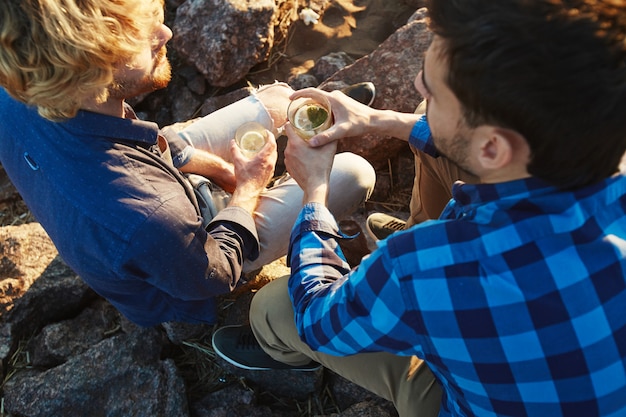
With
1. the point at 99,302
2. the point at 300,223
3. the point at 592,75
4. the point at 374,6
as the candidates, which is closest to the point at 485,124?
the point at 592,75

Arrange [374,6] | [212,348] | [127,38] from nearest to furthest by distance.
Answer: [127,38] → [212,348] → [374,6]

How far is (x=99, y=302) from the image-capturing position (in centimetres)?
327

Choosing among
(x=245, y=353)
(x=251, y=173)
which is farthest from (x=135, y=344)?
(x=251, y=173)

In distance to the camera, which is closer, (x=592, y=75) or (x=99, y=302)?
(x=592, y=75)

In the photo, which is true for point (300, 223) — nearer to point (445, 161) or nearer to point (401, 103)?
point (445, 161)

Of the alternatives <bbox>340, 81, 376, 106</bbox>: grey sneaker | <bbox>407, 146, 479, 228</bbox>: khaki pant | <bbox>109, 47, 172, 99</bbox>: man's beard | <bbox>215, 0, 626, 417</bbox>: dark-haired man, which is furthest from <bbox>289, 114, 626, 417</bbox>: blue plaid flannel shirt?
<bbox>340, 81, 376, 106</bbox>: grey sneaker

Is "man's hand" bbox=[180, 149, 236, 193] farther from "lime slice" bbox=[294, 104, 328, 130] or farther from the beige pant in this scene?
the beige pant

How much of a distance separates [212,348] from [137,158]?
4.82ft

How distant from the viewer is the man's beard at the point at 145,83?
6.94ft

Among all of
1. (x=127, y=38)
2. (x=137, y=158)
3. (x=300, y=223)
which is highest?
(x=127, y=38)

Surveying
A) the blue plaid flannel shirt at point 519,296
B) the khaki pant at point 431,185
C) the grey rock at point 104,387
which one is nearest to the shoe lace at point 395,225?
the khaki pant at point 431,185

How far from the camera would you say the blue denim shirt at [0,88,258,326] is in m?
1.93

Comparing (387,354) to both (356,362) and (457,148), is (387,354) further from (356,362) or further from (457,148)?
(457,148)

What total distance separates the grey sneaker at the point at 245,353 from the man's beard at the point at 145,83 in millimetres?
1383
